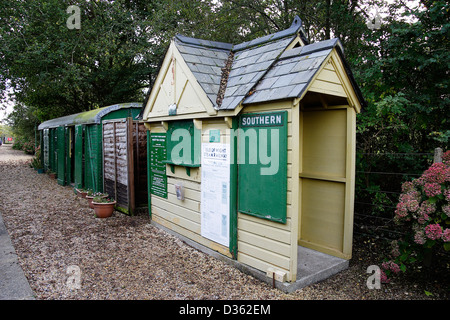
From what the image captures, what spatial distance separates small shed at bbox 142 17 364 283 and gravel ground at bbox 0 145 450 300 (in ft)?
1.04

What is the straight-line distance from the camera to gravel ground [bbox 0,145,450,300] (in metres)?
3.95

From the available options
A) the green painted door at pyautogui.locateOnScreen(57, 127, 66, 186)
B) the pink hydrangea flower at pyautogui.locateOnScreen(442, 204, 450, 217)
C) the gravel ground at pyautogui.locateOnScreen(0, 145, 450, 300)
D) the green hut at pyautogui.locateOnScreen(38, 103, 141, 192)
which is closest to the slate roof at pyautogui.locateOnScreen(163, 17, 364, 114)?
the pink hydrangea flower at pyautogui.locateOnScreen(442, 204, 450, 217)

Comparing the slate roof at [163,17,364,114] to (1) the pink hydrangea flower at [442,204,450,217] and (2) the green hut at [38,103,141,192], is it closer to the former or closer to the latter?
(1) the pink hydrangea flower at [442,204,450,217]

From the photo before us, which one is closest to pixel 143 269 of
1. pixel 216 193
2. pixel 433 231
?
pixel 216 193

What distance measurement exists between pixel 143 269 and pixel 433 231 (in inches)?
150

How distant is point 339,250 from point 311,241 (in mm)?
527

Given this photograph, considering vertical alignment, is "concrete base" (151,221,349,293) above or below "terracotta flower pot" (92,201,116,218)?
below

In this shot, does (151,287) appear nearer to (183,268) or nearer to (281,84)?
(183,268)

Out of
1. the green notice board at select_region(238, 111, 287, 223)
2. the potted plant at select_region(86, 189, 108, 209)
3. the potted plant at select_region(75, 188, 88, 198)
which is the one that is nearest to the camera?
the green notice board at select_region(238, 111, 287, 223)

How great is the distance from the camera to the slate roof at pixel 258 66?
13.0 ft

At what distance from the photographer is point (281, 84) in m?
4.03

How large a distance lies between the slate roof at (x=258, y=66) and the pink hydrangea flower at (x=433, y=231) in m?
2.06

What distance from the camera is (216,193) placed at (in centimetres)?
495
